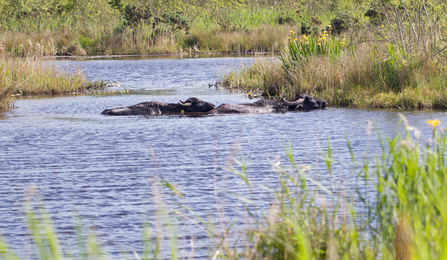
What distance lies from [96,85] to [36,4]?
84.0 feet

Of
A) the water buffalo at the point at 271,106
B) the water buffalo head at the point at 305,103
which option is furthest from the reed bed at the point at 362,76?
the water buffalo at the point at 271,106

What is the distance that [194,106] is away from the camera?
1283 centimetres

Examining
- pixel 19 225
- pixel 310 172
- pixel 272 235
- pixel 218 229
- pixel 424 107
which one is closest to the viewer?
pixel 272 235

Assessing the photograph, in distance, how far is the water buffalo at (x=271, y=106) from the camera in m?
12.8

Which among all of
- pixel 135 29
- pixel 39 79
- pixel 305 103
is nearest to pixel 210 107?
pixel 305 103

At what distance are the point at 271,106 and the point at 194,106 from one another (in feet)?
6.18

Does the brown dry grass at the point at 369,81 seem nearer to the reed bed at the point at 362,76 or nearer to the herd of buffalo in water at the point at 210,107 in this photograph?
the reed bed at the point at 362,76

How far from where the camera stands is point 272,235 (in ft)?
11.5

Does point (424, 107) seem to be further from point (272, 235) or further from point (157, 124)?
point (272, 235)

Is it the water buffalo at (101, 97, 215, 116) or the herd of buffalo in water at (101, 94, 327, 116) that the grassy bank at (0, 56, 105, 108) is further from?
the herd of buffalo in water at (101, 94, 327, 116)

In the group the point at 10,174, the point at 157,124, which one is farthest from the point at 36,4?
the point at 10,174

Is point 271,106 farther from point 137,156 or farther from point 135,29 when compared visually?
point 135,29

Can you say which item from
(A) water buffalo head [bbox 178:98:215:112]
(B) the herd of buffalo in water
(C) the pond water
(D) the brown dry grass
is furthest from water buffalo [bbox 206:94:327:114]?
(D) the brown dry grass

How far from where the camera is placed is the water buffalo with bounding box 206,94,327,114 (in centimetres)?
1279
